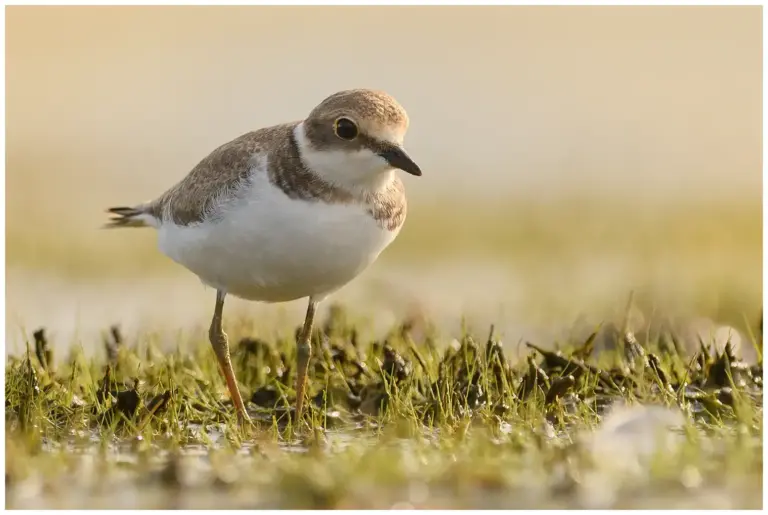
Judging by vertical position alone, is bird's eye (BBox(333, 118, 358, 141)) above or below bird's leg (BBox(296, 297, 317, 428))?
above

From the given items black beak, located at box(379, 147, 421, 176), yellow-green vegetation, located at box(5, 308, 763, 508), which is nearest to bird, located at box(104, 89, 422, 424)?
black beak, located at box(379, 147, 421, 176)

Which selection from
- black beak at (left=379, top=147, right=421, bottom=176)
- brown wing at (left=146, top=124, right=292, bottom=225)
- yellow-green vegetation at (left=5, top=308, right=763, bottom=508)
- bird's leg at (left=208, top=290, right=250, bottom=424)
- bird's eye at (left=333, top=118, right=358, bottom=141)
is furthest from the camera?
bird's leg at (left=208, top=290, right=250, bottom=424)

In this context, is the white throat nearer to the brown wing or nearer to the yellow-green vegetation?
the brown wing

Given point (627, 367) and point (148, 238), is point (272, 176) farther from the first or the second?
point (148, 238)

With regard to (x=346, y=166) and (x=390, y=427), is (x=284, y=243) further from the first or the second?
(x=390, y=427)

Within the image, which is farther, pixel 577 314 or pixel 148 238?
pixel 148 238

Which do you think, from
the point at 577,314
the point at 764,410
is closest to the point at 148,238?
the point at 577,314
